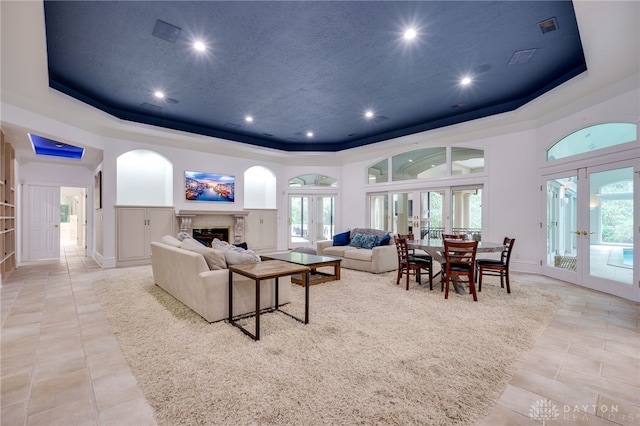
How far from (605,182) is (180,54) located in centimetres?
670

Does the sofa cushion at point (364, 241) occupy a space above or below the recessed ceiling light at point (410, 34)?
below

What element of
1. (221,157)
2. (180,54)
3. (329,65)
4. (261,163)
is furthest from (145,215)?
(329,65)

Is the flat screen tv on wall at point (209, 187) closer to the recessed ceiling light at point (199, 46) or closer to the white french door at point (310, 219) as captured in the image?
the white french door at point (310, 219)

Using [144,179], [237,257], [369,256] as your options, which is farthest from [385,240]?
[144,179]

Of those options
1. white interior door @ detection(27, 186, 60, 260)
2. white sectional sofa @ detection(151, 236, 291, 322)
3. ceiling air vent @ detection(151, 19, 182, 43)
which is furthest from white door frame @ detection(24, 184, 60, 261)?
ceiling air vent @ detection(151, 19, 182, 43)

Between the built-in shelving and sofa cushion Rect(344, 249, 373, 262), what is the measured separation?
6221 millimetres

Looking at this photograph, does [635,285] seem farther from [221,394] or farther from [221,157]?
[221,157]

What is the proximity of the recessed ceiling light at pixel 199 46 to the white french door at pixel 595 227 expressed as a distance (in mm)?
6177

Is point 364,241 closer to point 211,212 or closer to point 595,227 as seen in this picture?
point 595,227

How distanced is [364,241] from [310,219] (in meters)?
3.76

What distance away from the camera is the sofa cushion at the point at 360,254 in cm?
586

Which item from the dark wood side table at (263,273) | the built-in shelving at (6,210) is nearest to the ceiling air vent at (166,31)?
the dark wood side table at (263,273)

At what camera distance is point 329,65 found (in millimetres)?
4250

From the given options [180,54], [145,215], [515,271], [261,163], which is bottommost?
[515,271]
